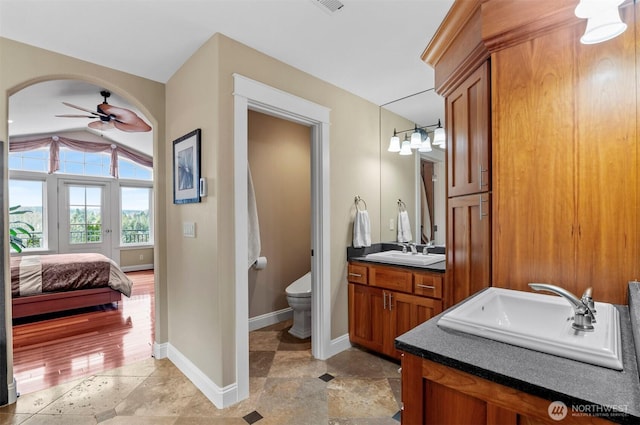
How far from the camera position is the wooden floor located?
8.09ft

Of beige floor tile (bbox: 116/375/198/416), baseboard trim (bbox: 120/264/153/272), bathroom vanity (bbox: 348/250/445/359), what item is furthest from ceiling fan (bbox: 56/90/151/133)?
baseboard trim (bbox: 120/264/153/272)

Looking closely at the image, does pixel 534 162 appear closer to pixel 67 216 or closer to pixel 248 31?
pixel 248 31

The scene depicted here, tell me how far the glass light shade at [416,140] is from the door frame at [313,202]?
3.09 ft

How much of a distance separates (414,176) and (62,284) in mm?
4353

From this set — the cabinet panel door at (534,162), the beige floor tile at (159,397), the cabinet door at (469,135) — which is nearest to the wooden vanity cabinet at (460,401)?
the cabinet panel door at (534,162)

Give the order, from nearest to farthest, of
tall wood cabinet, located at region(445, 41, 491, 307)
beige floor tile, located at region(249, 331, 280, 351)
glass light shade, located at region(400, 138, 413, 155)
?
tall wood cabinet, located at region(445, 41, 491, 307) < beige floor tile, located at region(249, 331, 280, 351) < glass light shade, located at region(400, 138, 413, 155)

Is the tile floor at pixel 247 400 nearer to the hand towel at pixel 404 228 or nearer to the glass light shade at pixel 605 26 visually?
the hand towel at pixel 404 228

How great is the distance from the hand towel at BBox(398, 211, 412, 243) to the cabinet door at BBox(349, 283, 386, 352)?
0.72m

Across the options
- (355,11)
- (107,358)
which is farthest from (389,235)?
(107,358)

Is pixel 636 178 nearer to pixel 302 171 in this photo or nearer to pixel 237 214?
pixel 237 214

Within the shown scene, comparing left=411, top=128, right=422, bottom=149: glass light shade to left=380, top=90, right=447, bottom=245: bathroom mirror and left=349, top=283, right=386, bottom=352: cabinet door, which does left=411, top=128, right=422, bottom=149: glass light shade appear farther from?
left=349, top=283, right=386, bottom=352: cabinet door

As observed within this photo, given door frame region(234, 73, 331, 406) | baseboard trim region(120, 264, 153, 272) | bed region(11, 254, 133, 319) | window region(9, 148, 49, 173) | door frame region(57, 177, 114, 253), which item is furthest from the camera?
baseboard trim region(120, 264, 153, 272)

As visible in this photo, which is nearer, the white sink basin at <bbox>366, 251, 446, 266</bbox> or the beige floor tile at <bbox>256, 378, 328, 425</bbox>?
the beige floor tile at <bbox>256, 378, 328, 425</bbox>

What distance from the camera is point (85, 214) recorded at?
21.0 ft
